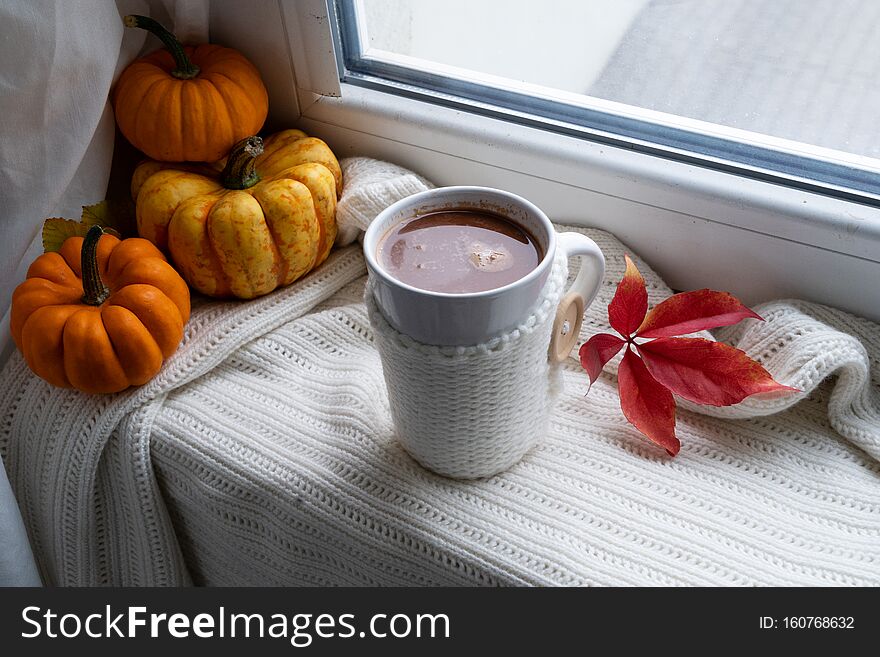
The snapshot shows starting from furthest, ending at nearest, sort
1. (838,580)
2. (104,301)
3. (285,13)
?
1. (285,13)
2. (104,301)
3. (838,580)

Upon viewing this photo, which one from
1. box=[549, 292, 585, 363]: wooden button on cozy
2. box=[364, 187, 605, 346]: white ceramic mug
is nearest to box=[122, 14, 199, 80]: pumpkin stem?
box=[364, 187, 605, 346]: white ceramic mug

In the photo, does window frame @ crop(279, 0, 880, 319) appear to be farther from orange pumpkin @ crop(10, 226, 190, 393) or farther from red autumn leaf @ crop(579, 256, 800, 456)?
orange pumpkin @ crop(10, 226, 190, 393)

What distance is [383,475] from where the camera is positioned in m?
0.64

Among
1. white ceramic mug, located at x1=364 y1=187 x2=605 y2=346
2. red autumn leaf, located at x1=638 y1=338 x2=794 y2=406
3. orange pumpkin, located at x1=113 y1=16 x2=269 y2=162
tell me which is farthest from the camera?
orange pumpkin, located at x1=113 y1=16 x2=269 y2=162

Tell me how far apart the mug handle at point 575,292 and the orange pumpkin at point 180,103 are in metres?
0.38

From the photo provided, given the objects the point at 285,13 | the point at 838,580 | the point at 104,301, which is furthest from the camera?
the point at 285,13

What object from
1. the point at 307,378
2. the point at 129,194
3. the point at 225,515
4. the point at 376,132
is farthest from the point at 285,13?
the point at 225,515

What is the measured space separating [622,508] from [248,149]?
47 cm

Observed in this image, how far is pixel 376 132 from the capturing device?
845 mm

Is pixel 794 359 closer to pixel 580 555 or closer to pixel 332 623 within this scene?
pixel 580 555

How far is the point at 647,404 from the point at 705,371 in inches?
2.2

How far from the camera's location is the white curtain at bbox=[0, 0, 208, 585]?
0.65m

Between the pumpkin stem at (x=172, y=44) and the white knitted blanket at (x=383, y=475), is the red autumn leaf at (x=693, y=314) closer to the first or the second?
the white knitted blanket at (x=383, y=475)

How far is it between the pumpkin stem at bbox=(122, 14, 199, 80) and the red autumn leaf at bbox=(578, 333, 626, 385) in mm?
474
